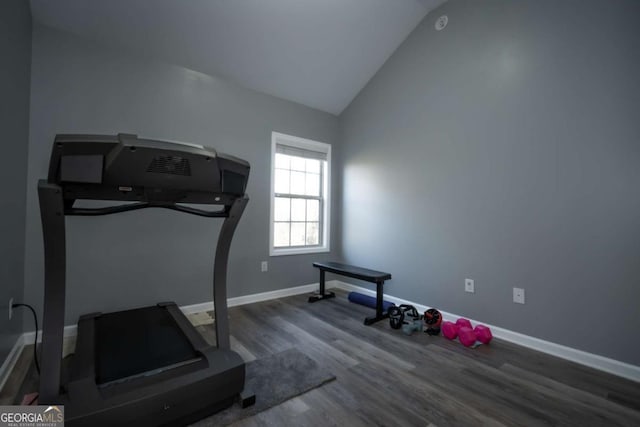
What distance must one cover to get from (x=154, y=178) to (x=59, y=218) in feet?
1.59

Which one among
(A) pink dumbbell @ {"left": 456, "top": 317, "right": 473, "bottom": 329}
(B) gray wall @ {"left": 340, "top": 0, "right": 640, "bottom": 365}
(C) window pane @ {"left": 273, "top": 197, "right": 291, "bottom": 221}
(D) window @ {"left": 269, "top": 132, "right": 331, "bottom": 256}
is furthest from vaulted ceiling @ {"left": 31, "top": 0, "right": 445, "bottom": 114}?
(A) pink dumbbell @ {"left": 456, "top": 317, "right": 473, "bottom": 329}

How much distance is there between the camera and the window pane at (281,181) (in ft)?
12.0

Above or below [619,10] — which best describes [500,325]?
below

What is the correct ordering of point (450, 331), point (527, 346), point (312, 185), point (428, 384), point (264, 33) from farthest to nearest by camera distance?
1. point (312, 185)
2. point (264, 33)
3. point (450, 331)
4. point (527, 346)
5. point (428, 384)

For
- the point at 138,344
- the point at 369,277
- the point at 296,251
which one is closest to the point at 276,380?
the point at 138,344

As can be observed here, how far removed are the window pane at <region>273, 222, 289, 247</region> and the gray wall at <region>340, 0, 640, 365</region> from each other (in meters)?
1.21

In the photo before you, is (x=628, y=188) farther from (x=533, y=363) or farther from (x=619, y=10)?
(x=533, y=363)

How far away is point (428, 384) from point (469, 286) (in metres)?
1.22

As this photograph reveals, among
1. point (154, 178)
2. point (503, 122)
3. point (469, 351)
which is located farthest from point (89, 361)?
point (503, 122)

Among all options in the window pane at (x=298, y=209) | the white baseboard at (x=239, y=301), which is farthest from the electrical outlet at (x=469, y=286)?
the window pane at (x=298, y=209)

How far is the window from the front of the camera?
365cm

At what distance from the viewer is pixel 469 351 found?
2.25 metres

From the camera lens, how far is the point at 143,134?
8.85ft

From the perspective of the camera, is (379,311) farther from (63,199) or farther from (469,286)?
(63,199)
